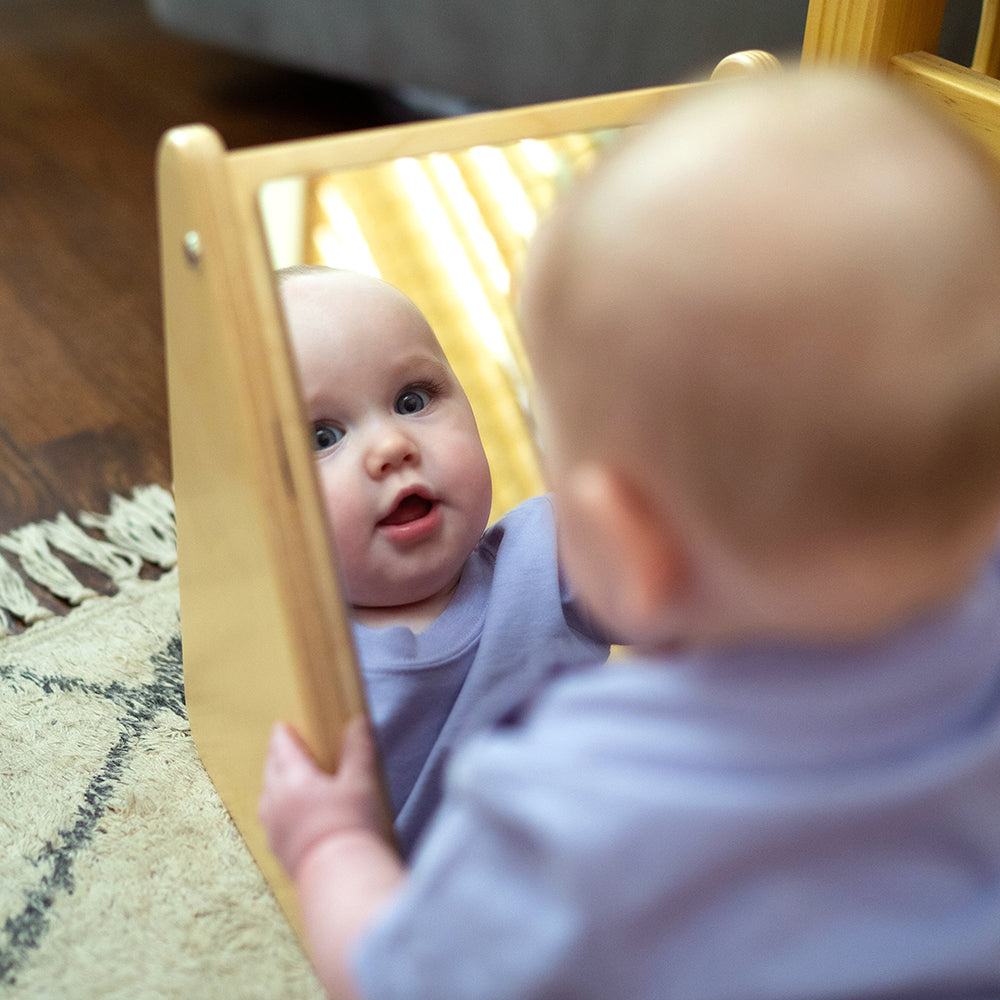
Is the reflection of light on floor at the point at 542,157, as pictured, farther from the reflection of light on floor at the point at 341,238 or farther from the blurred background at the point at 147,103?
the blurred background at the point at 147,103

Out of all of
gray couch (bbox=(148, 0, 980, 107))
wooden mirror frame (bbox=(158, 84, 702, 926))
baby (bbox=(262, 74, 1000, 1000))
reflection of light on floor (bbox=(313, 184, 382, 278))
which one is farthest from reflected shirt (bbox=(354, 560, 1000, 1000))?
gray couch (bbox=(148, 0, 980, 107))

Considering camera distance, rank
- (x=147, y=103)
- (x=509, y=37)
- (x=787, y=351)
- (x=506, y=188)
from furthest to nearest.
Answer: (x=147, y=103), (x=509, y=37), (x=506, y=188), (x=787, y=351)

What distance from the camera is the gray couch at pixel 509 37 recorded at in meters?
1.21

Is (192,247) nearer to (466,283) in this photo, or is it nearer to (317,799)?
(317,799)

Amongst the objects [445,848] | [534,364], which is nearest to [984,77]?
[534,364]

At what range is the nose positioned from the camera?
2.16ft

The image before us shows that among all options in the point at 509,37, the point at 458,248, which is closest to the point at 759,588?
the point at 458,248

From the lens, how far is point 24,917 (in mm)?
649

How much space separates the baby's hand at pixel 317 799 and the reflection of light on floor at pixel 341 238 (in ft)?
1.34

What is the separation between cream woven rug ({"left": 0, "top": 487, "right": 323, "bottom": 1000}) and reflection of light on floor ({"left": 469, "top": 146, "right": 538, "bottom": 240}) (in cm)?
38

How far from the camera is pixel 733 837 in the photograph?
0.36 metres

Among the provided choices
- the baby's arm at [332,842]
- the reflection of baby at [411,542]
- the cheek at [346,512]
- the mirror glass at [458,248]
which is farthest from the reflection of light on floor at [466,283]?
the baby's arm at [332,842]

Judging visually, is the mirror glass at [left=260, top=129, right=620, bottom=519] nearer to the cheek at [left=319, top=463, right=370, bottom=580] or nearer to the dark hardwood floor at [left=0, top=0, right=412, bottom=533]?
the cheek at [left=319, top=463, right=370, bottom=580]

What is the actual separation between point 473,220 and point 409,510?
255 mm
